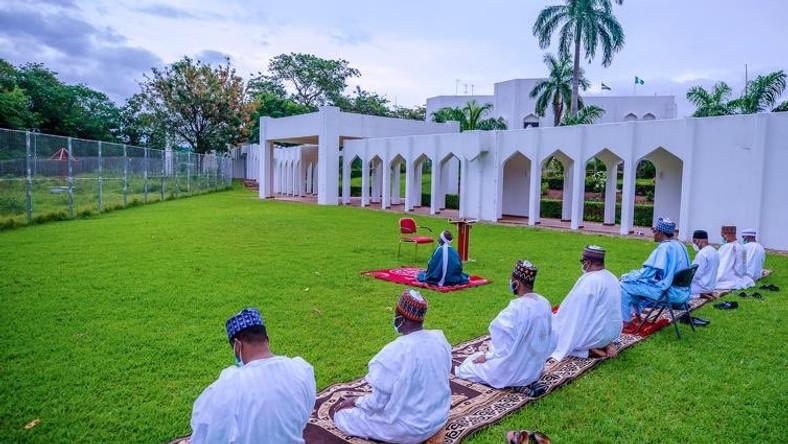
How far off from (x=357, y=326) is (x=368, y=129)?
23.3 meters

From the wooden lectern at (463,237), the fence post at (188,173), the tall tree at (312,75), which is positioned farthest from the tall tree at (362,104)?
the wooden lectern at (463,237)

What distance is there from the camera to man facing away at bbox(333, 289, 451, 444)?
12.1 ft

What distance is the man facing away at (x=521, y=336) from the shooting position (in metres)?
4.69

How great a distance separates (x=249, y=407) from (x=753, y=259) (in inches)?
383

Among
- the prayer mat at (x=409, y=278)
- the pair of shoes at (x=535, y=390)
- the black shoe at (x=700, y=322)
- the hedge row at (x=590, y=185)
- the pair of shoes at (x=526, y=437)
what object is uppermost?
the hedge row at (x=590, y=185)

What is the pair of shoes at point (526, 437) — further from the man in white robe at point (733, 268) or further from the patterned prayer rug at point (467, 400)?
the man in white robe at point (733, 268)

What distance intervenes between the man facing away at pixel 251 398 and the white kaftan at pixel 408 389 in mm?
848

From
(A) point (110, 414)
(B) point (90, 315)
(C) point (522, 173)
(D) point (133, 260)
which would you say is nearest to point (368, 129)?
(C) point (522, 173)

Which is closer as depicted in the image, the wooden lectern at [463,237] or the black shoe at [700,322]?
the black shoe at [700,322]

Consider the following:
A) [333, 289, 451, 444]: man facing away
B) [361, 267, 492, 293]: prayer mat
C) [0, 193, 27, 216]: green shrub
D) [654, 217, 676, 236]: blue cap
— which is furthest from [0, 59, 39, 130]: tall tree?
[333, 289, 451, 444]: man facing away

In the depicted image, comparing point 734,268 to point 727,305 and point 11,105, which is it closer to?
point 727,305

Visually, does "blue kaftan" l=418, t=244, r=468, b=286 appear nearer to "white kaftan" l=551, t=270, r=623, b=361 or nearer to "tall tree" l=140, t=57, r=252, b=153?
"white kaftan" l=551, t=270, r=623, b=361

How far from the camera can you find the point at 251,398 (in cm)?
283

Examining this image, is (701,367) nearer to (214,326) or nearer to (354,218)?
(214,326)
